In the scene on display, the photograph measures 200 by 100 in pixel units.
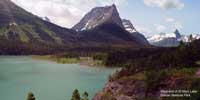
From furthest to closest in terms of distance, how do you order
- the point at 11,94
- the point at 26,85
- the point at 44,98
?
the point at 26,85, the point at 11,94, the point at 44,98

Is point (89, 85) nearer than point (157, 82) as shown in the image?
No

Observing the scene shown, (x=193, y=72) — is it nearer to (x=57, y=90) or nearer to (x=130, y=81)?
(x=130, y=81)

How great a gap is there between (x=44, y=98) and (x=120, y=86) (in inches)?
974

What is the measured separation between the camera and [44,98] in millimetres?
99438

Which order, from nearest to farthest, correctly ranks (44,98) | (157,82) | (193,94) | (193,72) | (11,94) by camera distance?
(193,94)
(157,82)
(193,72)
(44,98)
(11,94)

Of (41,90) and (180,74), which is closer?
(180,74)

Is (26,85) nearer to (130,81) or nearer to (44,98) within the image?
(44,98)

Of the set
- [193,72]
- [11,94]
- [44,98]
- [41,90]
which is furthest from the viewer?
[41,90]

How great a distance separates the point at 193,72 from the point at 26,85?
7043cm

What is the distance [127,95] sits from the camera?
8375 cm

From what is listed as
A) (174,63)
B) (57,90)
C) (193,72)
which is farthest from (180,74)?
(57,90)

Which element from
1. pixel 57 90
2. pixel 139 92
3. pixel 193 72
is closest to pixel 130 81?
pixel 139 92

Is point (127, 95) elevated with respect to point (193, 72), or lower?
lower

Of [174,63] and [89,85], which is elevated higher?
[174,63]
